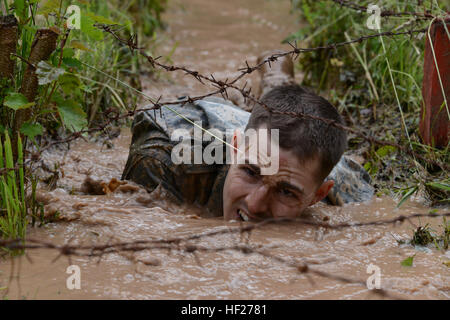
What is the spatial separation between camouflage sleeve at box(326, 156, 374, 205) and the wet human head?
529 mm

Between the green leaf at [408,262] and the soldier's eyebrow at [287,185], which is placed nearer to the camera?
the green leaf at [408,262]

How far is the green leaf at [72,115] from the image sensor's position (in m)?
2.53

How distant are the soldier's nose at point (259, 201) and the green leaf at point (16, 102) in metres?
1.19

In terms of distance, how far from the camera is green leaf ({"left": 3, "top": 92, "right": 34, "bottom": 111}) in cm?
236

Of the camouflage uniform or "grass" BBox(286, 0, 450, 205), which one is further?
"grass" BBox(286, 0, 450, 205)

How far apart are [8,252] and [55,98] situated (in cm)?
74

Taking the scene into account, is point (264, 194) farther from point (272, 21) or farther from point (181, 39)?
point (272, 21)

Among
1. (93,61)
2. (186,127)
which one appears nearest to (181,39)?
(93,61)

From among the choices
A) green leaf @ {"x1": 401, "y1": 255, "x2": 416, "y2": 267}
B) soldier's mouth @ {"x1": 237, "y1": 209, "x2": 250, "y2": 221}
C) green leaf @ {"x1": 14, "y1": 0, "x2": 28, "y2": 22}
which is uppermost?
green leaf @ {"x1": 14, "y1": 0, "x2": 28, "y2": 22}

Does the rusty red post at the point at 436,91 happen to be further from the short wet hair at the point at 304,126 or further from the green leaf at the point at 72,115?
the green leaf at the point at 72,115

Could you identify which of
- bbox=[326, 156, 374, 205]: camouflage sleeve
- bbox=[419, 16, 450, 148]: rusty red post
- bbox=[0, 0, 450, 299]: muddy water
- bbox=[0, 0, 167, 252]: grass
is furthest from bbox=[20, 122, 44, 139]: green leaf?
Answer: bbox=[419, 16, 450, 148]: rusty red post

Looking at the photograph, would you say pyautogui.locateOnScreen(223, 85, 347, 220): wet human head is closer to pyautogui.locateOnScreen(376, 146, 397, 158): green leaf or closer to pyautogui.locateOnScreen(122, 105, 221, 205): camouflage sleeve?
pyautogui.locateOnScreen(122, 105, 221, 205): camouflage sleeve

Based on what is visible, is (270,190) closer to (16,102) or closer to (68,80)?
(68,80)

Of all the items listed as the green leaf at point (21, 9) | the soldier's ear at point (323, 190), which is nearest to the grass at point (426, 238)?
the soldier's ear at point (323, 190)
